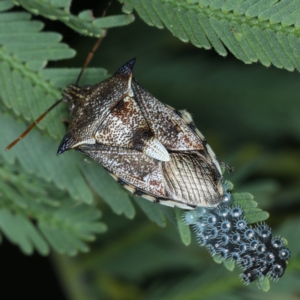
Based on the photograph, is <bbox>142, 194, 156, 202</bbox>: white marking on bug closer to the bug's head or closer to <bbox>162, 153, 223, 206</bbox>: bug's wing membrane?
<bbox>162, 153, 223, 206</bbox>: bug's wing membrane

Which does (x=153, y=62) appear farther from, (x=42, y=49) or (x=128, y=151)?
(x=128, y=151)

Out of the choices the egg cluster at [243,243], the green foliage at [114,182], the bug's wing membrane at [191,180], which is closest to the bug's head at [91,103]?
the green foliage at [114,182]

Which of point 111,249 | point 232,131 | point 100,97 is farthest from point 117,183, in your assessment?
point 232,131

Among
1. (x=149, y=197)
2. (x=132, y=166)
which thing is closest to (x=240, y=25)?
(x=132, y=166)

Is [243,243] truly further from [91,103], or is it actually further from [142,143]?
[91,103]

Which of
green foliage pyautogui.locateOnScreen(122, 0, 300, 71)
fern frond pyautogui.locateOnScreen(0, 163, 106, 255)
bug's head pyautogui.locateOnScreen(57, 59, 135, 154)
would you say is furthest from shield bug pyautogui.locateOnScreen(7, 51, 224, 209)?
fern frond pyautogui.locateOnScreen(0, 163, 106, 255)
